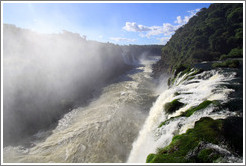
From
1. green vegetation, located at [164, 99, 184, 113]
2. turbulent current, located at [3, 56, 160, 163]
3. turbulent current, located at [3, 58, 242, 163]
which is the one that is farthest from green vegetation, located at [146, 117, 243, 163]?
turbulent current, located at [3, 56, 160, 163]

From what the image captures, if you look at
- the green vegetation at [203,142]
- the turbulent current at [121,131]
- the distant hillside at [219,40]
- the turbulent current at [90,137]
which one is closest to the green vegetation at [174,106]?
the turbulent current at [121,131]

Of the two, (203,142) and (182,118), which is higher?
(182,118)

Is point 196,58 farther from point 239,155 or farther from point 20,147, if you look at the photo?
point 20,147

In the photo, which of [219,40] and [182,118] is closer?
[182,118]

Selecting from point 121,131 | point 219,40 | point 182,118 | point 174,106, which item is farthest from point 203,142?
point 219,40

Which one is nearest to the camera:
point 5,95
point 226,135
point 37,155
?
point 226,135

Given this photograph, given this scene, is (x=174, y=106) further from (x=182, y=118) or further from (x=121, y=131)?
(x=121, y=131)

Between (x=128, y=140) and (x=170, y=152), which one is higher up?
(x=170, y=152)

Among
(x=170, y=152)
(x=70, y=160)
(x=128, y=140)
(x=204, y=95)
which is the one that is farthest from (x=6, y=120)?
(x=204, y=95)
